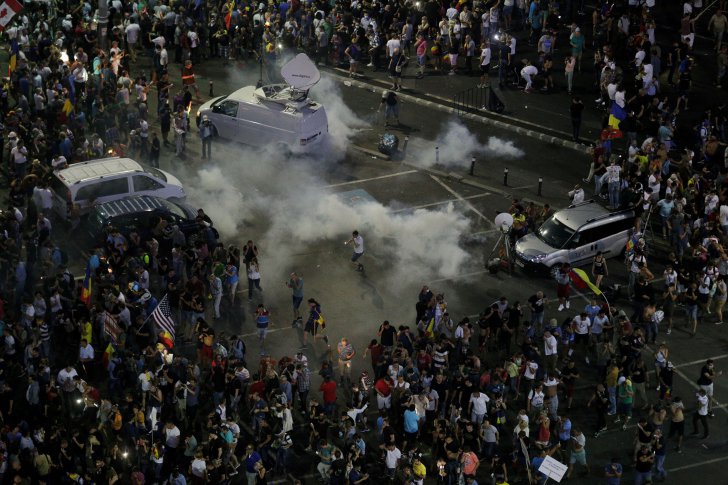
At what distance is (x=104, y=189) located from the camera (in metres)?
32.7

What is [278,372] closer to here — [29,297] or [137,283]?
[137,283]

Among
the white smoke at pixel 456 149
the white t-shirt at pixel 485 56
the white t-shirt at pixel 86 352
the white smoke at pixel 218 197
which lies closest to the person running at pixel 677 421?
the white t-shirt at pixel 86 352

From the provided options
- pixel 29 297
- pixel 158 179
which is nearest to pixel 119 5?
pixel 158 179

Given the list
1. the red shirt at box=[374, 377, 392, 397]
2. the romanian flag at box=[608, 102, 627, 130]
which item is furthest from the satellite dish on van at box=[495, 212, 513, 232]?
the romanian flag at box=[608, 102, 627, 130]

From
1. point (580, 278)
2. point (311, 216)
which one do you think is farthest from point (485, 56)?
point (580, 278)

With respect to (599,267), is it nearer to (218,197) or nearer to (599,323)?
(599,323)

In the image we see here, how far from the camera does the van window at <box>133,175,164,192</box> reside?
33094 mm

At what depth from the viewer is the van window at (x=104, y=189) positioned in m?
32.5

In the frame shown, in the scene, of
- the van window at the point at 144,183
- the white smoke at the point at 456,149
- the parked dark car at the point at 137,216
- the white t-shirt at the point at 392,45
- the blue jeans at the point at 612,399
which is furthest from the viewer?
the white t-shirt at the point at 392,45

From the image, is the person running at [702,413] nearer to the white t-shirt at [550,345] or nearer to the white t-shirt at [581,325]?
the white t-shirt at [581,325]

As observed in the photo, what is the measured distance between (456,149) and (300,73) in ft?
19.0

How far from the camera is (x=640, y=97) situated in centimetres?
4041

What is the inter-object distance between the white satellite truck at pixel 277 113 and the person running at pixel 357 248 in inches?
247

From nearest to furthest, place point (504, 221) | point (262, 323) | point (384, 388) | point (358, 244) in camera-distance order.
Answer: point (384, 388)
point (262, 323)
point (504, 221)
point (358, 244)
